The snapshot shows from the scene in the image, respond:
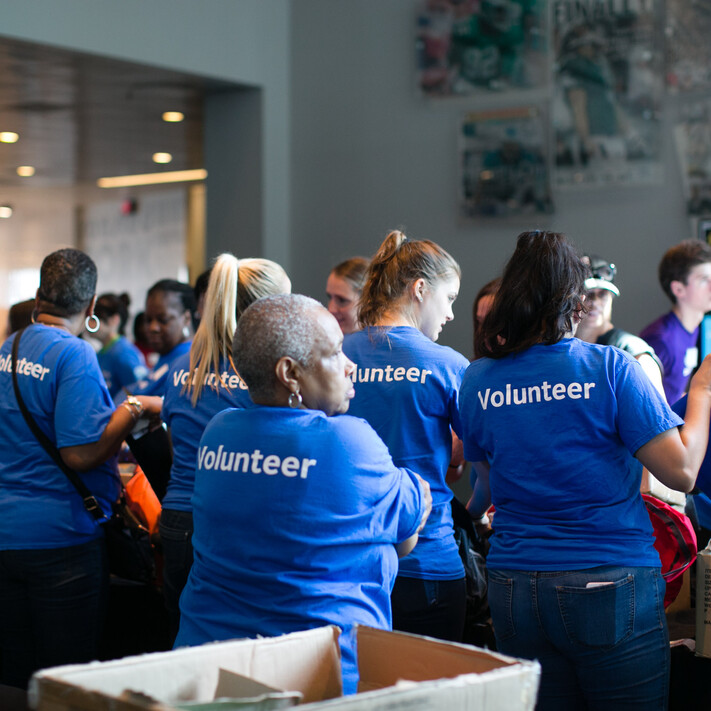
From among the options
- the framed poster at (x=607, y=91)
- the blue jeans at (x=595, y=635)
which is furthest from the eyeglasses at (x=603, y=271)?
the framed poster at (x=607, y=91)

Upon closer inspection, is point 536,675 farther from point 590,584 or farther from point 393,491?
point 590,584

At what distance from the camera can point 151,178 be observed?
11375 mm

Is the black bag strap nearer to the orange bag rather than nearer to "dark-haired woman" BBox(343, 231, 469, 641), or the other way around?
the orange bag

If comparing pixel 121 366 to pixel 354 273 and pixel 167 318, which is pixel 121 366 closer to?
pixel 167 318

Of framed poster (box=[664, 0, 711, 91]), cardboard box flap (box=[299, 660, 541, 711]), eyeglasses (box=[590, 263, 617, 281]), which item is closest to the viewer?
cardboard box flap (box=[299, 660, 541, 711])

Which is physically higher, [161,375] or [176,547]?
[161,375]

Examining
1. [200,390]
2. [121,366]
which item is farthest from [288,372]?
[121,366]

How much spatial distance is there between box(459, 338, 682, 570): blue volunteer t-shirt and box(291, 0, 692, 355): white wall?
3448mm

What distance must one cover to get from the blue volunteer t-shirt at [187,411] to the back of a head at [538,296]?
79cm

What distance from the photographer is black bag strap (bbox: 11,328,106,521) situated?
2.65 m

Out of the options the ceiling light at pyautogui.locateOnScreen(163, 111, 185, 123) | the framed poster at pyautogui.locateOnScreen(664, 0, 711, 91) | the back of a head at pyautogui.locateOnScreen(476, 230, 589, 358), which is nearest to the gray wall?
the framed poster at pyautogui.locateOnScreen(664, 0, 711, 91)

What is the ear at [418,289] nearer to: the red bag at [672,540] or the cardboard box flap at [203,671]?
the red bag at [672,540]

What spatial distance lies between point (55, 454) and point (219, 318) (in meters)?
0.63

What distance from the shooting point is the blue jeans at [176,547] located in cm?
250
